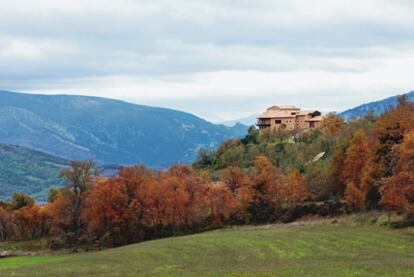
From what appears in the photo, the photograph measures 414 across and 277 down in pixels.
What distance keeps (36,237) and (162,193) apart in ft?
126

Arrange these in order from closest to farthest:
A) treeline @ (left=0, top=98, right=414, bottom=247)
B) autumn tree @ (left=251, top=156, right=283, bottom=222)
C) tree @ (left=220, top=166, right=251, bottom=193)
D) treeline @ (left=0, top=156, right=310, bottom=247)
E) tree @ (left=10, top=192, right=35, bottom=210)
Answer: treeline @ (left=0, top=98, right=414, bottom=247)
treeline @ (left=0, top=156, right=310, bottom=247)
autumn tree @ (left=251, top=156, right=283, bottom=222)
tree @ (left=220, top=166, right=251, bottom=193)
tree @ (left=10, top=192, right=35, bottom=210)

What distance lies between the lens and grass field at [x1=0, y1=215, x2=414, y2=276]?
47.9 metres

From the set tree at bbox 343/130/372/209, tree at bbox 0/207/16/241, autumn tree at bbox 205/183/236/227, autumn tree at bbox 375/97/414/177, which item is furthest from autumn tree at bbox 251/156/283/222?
tree at bbox 0/207/16/241

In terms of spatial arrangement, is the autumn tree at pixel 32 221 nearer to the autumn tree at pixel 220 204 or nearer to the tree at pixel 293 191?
the autumn tree at pixel 220 204

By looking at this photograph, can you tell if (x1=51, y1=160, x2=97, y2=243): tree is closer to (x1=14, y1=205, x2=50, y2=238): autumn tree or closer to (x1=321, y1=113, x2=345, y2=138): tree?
(x1=14, y1=205, x2=50, y2=238): autumn tree

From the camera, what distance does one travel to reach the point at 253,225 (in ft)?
362

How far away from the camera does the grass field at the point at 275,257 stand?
157 ft

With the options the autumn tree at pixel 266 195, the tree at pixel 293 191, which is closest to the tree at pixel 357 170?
the tree at pixel 293 191

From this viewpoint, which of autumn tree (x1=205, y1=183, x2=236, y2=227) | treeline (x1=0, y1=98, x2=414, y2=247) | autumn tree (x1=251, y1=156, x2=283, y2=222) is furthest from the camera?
autumn tree (x1=251, y1=156, x2=283, y2=222)

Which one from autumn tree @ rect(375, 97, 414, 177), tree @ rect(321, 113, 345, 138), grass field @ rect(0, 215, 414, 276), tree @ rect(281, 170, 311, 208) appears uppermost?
tree @ rect(321, 113, 345, 138)

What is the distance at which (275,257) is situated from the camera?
6228 cm

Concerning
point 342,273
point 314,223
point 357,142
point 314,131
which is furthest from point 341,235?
point 314,131

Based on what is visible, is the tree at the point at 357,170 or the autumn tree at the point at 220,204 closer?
the tree at the point at 357,170

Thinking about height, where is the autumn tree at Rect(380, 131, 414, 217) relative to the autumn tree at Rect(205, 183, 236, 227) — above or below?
above
